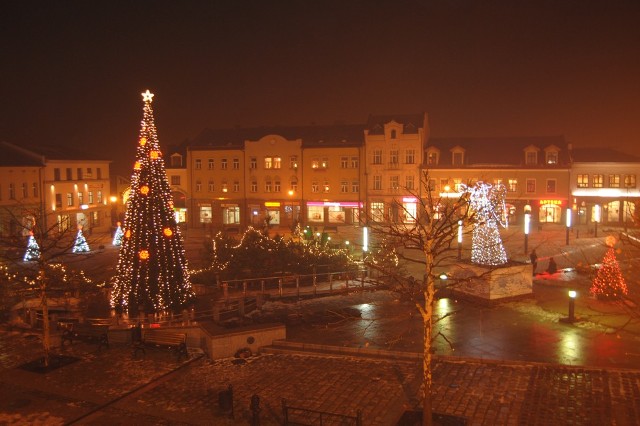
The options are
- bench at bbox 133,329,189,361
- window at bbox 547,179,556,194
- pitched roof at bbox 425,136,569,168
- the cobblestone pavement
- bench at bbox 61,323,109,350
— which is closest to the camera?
the cobblestone pavement

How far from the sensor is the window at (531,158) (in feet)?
153

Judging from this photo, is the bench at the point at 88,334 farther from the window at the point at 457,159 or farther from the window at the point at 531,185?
the window at the point at 531,185

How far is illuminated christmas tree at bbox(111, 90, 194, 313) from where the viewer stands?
61.8 feet

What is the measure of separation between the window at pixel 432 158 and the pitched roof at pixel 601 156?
11644 mm

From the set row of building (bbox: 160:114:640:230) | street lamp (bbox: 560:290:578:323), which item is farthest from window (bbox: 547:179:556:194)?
street lamp (bbox: 560:290:578:323)

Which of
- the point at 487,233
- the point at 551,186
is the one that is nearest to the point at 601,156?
the point at 551,186

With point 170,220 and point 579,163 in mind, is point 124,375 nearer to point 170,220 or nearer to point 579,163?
point 170,220

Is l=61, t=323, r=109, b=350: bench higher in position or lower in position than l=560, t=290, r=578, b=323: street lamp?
lower

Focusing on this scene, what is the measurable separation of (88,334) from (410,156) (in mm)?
36711

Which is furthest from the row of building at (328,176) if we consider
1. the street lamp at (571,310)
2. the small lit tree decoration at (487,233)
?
the street lamp at (571,310)

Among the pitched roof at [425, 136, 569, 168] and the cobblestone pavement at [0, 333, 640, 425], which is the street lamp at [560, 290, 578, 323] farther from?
the pitched roof at [425, 136, 569, 168]

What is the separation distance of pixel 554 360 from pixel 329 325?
22.6ft

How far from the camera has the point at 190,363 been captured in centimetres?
1555

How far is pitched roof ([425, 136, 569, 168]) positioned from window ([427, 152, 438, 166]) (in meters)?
0.45
